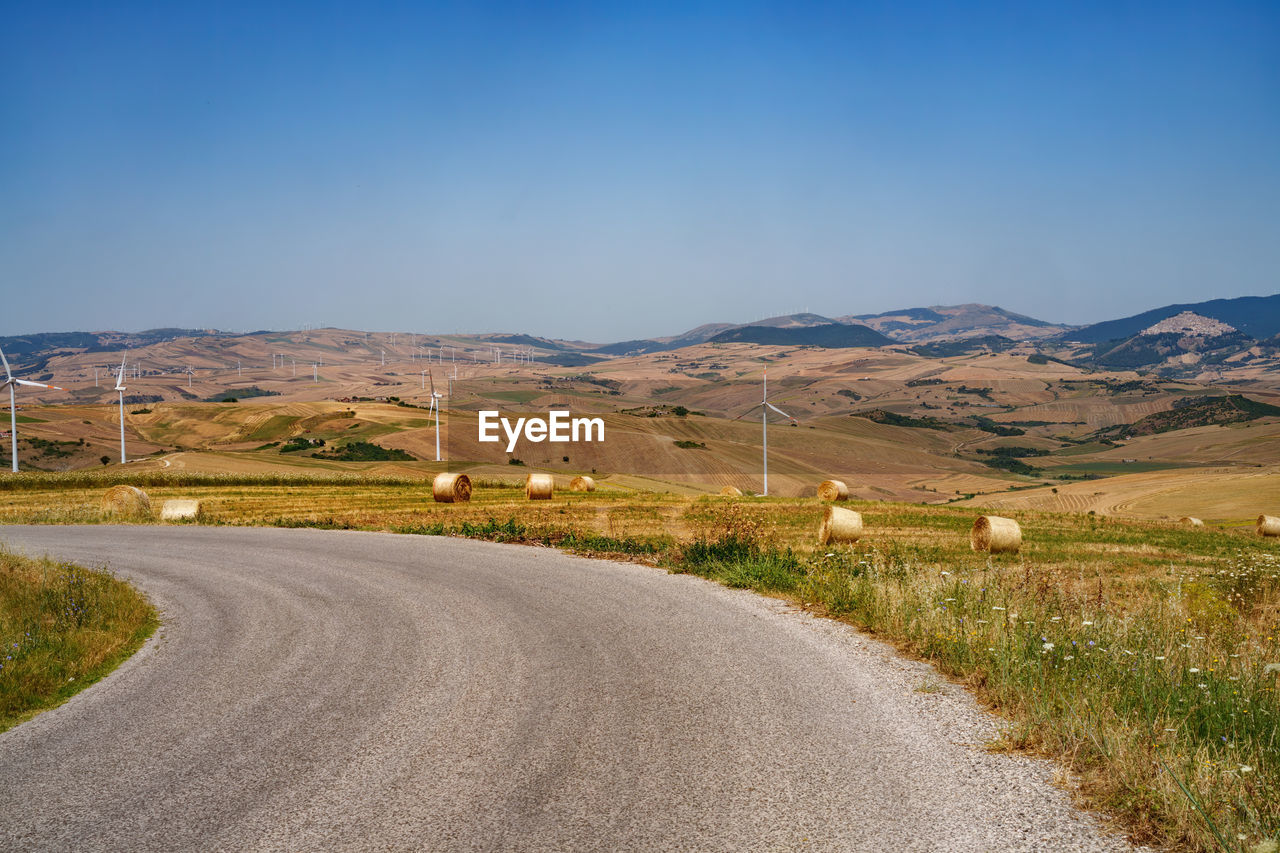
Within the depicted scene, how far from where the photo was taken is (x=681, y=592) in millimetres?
16078

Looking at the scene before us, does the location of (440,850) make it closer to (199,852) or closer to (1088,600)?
(199,852)

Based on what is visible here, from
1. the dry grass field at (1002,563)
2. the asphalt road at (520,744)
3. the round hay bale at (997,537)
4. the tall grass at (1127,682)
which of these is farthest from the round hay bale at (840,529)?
the asphalt road at (520,744)

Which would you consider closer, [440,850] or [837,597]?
[440,850]

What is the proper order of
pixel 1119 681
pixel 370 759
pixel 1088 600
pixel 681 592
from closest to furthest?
1. pixel 370 759
2. pixel 1119 681
3. pixel 1088 600
4. pixel 681 592

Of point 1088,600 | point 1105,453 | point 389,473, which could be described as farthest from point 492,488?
point 1105,453

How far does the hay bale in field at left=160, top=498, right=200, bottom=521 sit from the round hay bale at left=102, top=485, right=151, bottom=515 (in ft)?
3.16

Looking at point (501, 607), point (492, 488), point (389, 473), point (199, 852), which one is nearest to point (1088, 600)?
point (501, 607)

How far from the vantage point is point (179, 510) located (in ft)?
104

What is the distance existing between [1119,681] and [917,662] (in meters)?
2.61

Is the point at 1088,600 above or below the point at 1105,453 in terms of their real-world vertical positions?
above

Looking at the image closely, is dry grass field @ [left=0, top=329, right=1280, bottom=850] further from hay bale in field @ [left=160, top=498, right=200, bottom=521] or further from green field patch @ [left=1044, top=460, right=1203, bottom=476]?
green field patch @ [left=1044, top=460, right=1203, bottom=476]

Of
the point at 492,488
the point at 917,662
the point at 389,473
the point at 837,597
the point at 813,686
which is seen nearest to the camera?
the point at 813,686

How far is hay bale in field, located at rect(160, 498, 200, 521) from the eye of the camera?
31.4 meters

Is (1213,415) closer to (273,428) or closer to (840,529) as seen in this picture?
(273,428)
